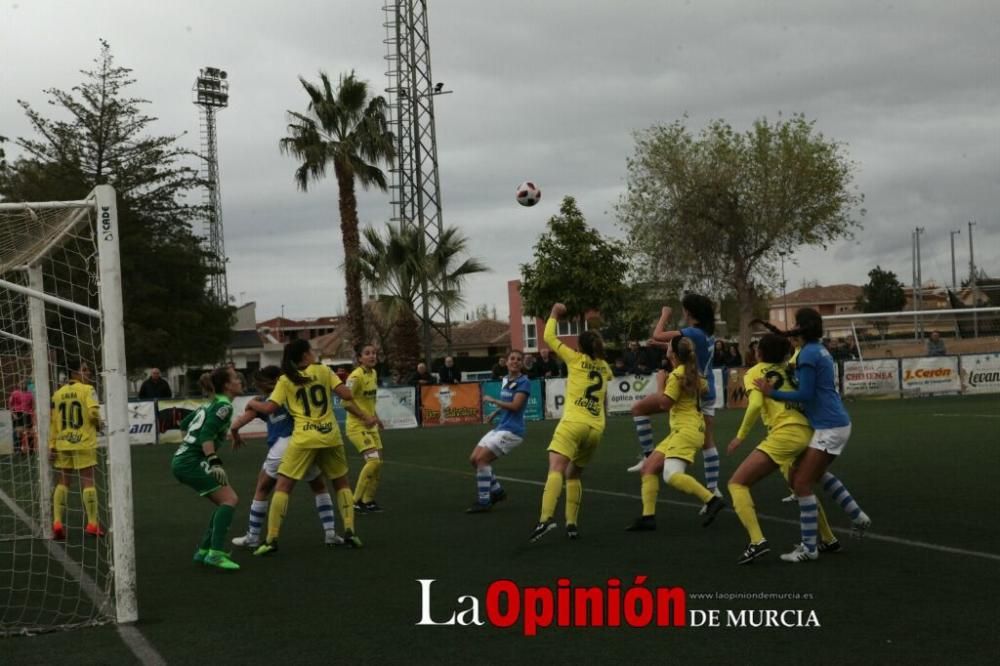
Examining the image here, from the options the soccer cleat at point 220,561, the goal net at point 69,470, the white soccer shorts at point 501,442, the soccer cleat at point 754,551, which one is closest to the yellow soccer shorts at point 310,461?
the soccer cleat at point 220,561

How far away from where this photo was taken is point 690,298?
397 inches

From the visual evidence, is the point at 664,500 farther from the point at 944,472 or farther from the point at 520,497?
the point at 944,472

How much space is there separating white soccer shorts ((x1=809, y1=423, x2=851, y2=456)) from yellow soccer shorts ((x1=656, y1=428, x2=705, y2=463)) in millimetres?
1655

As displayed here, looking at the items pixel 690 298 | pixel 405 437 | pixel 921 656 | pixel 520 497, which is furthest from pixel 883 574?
pixel 405 437

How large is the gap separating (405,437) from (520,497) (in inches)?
484

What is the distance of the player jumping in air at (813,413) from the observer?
27.3 ft

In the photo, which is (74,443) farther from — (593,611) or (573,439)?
(593,611)

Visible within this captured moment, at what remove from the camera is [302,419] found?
979cm

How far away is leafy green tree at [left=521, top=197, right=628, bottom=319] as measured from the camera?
53.7 meters

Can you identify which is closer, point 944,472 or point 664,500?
point 664,500

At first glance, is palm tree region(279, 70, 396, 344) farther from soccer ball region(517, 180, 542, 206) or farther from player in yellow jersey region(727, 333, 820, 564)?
player in yellow jersey region(727, 333, 820, 564)

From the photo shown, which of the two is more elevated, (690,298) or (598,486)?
(690,298)

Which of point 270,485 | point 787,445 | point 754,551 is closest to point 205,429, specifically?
point 270,485

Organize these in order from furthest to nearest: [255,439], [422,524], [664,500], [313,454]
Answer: [255,439] < [664,500] < [422,524] < [313,454]
